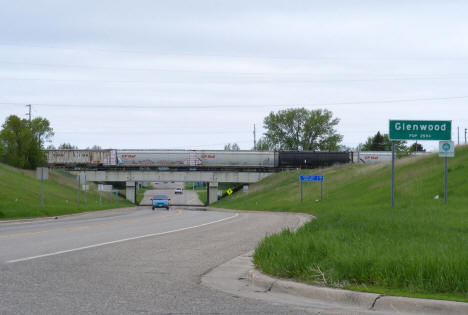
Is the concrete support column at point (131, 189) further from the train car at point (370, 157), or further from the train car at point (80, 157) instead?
the train car at point (370, 157)

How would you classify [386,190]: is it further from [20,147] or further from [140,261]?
[20,147]

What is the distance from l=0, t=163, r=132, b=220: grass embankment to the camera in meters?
33.7

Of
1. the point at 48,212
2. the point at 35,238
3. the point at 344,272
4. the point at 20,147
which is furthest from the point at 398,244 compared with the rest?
the point at 20,147

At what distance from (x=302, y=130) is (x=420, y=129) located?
111 m

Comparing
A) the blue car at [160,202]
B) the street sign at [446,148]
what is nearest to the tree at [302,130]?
the blue car at [160,202]

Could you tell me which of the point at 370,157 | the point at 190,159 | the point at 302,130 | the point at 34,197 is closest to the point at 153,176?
the point at 190,159

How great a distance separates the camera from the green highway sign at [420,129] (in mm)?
22781

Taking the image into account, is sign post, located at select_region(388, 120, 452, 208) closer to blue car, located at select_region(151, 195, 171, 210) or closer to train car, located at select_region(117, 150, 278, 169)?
blue car, located at select_region(151, 195, 171, 210)

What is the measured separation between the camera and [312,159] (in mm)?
86312

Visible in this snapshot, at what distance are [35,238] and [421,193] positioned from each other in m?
24.5

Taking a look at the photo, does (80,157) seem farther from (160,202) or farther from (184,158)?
(160,202)

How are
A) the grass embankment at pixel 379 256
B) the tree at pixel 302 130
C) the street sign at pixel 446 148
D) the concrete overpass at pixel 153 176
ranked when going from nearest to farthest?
1. the grass embankment at pixel 379 256
2. the street sign at pixel 446 148
3. the concrete overpass at pixel 153 176
4. the tree at pixel 302 130

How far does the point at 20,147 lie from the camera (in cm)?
7344

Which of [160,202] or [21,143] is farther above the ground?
[21,143]
